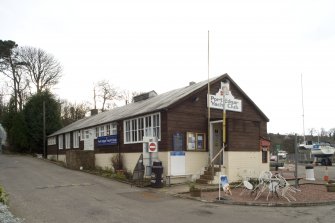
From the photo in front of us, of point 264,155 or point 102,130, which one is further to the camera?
point 102,130

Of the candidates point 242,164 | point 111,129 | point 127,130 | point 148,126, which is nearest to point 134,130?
point 127,130

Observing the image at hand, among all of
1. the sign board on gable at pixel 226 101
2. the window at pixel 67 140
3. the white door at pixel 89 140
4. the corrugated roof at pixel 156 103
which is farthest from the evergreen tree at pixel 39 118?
the sign board on gable at pixel 226 101

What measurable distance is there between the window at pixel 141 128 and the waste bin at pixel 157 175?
2.45 metres

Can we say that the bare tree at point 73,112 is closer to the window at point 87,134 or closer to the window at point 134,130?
the window at point 87,134

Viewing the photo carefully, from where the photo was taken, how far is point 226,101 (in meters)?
22.8

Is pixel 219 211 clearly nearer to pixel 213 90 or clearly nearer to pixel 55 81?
pixel 213 90

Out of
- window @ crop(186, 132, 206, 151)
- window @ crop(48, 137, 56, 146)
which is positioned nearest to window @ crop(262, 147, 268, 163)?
window @ crop(186, 132, 206, 151)

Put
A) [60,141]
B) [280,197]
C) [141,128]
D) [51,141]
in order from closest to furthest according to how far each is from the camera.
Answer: [280,197] → [141,128] → [60,141] → [51,141]

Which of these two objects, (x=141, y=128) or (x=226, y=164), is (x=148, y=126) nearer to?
(x=141, y=128)

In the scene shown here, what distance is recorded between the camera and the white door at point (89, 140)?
2941 cm

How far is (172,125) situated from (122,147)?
17.8ft

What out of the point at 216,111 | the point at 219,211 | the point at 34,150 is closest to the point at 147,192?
the point at 219,211

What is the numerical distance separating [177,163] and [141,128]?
139 inches

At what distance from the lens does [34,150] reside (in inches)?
1881
